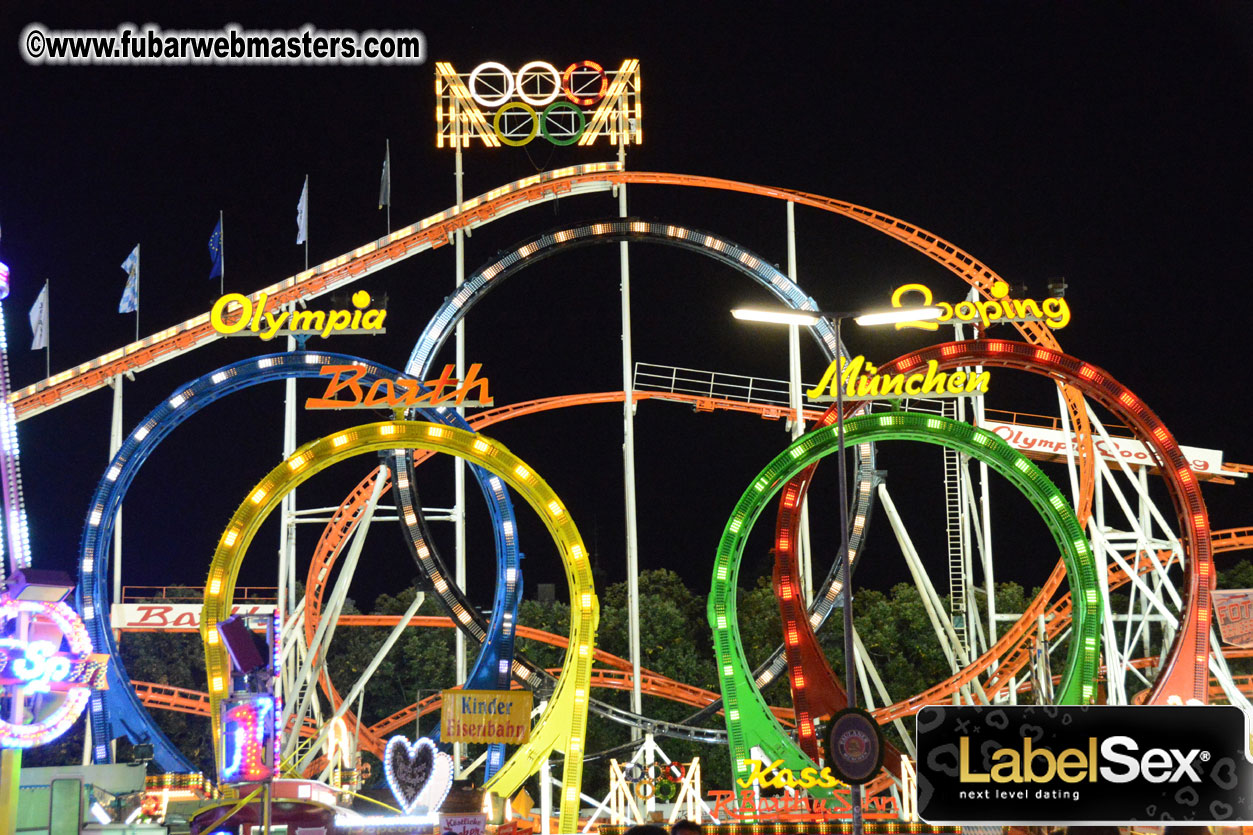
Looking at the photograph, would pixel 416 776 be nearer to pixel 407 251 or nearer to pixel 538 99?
pixel 407 251

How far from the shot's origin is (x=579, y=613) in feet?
64.6

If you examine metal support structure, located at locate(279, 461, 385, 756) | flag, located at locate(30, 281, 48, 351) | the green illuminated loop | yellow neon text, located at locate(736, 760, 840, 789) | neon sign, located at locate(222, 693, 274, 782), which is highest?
the green illuminated loop

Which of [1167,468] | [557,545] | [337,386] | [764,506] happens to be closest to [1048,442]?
[1167,468]

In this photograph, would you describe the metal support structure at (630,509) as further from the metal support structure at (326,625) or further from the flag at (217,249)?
the flag at (217,249)

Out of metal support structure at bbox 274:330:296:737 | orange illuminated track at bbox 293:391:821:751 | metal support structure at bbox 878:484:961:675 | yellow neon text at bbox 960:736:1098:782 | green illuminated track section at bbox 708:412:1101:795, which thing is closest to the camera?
yellow neon text at bbox 960:736:1098:782

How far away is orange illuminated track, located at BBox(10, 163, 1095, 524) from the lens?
24.8m

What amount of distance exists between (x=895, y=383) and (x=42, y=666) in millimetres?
12704

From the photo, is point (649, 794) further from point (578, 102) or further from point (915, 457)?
point (915, 457)

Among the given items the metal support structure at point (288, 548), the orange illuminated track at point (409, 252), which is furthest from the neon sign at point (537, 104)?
the metal support structure at point (288, 548)

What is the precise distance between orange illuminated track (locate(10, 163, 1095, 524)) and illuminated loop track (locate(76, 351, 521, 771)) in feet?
8.91

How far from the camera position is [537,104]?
2678 cm

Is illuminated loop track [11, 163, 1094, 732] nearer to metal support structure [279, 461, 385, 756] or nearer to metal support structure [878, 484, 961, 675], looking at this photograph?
metal support structure [878, 484, 961, 675]

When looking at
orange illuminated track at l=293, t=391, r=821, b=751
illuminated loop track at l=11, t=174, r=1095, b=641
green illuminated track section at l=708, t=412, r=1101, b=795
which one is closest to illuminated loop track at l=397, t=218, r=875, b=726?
illuminated loop track at l=11, t=174, r=1095, b=641

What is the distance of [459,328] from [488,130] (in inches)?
171
